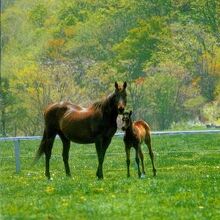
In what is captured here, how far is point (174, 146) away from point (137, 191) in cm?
1963

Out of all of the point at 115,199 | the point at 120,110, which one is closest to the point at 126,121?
the point at 120,110

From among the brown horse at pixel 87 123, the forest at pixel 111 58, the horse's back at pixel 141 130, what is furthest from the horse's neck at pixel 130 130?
the forest at pixel 111 58

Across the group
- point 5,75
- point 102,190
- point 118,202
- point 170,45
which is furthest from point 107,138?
point 170,45

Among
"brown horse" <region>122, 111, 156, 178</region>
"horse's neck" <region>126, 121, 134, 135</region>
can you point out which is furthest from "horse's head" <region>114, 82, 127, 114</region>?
"horse's neck" <region>126, 121, 134, 135</region>

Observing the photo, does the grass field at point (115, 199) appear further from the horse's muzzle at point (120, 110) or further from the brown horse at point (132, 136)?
the brown horse at point (132, 136)

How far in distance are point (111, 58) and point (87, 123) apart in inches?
2568

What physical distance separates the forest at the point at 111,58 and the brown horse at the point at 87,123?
3491cm

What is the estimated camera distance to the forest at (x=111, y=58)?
195 ft

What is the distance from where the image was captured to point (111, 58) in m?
83.4

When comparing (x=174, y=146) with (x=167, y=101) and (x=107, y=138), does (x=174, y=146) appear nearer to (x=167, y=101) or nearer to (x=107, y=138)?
(x=107, y=138)

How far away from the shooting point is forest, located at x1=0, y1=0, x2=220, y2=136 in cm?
5931

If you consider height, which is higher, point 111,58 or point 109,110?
point 111,58

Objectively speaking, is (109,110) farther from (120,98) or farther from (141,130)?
(141,130)

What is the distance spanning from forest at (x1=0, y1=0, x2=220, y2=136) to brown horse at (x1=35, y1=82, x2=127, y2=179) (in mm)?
34907
